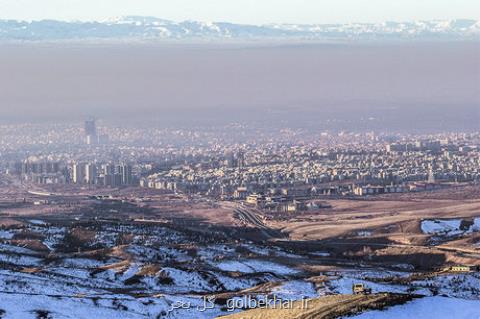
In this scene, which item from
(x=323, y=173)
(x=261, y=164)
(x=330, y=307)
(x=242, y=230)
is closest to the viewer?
(x=330, y=307)

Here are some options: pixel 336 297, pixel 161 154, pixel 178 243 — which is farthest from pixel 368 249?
pixel 161 154

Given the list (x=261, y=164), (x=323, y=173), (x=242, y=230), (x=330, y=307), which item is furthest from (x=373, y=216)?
(x=330, y=307)

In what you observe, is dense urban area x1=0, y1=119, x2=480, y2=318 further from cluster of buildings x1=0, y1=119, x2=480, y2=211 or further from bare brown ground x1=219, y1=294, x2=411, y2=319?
cluster of buildings x1=0, y1=119, x2=480, y2=211

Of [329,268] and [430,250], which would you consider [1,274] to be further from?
[430,250]

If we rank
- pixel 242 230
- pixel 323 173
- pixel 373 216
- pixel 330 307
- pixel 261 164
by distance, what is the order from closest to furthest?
pixel 330 307
pixel 242 230
pixel 373 216
pixel 323 173
pixel 261 164

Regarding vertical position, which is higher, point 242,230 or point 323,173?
point 242,230

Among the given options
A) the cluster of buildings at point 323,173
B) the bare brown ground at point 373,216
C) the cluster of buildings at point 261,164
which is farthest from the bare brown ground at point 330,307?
the cluster of buildings at point 323,173

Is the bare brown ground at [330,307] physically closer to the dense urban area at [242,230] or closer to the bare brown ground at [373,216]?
the dense urban area at [242,230]

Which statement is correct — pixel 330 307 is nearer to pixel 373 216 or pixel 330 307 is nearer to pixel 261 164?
pixel 373 216

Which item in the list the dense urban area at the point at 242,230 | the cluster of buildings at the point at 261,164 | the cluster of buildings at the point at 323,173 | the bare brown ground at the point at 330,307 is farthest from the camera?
the cluster of buildings at the point at 261,164

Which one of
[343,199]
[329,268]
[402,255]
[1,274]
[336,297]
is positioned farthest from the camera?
[343,199]

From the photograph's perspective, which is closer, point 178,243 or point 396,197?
point 178,243
